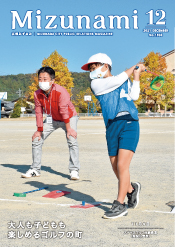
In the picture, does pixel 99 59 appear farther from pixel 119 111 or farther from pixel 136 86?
pixel 119 111

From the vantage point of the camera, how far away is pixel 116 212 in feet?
14.0

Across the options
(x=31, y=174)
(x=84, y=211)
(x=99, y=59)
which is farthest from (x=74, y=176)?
(x=99, y=59)

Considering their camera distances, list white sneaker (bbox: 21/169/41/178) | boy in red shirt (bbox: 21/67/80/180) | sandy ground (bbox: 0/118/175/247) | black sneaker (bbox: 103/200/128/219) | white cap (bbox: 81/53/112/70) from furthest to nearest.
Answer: white sneaker (bbox: 21/169/41/178) < boy in red shirt (bbox: 21/67/80/180) < white cap (bbox: 81/53/112/70) < black sneaker (bbox: 103/200/128/219) < sandy ground (bbox: 0/118/175/247)

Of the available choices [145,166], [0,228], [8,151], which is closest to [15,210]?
[0,228]

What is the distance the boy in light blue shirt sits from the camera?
4.35m

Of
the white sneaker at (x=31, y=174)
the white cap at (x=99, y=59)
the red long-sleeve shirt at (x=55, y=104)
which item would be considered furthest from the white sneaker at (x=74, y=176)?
the white cap at (x=99, y=59)

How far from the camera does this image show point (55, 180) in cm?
685

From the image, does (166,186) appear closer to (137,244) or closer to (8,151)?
(137,244)

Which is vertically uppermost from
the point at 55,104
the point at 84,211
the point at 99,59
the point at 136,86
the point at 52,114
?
the point at 99,59

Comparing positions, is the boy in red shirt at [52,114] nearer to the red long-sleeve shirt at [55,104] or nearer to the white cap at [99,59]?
the red long-sleeve shirt at [55,104]

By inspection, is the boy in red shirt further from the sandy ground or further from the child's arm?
the child's arm

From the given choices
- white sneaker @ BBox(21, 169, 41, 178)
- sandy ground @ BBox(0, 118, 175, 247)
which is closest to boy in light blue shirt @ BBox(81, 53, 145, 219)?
sandy ground @ BBox(0, 118, 175, 247)

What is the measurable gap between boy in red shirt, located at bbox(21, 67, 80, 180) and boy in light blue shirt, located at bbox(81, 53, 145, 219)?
2322mm

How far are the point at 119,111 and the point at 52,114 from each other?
9.55 feet
